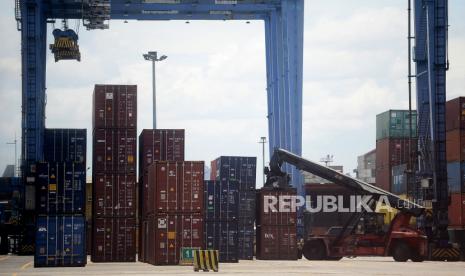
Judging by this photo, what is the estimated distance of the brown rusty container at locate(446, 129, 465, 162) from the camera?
5706 cm

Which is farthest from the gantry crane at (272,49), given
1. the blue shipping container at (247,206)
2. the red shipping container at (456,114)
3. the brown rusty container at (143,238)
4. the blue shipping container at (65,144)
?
the brown rusty container at (143,238)

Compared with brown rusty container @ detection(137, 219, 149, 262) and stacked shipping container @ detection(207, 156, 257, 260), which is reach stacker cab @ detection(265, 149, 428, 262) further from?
brown rusty container @ detection(137, 219, 149, 262)

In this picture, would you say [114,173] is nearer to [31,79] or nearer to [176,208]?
[176,208]

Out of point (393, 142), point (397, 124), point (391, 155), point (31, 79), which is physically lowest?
point (391, 155)

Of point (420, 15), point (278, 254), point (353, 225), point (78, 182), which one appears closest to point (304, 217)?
point (278, 254)

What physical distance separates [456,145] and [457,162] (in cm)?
106

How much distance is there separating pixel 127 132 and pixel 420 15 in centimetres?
1739

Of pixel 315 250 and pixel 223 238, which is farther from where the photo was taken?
pixel 223 238

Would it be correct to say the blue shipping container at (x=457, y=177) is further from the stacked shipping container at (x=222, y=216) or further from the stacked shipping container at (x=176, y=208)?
the stacked shipping container at (x=176, y=208)

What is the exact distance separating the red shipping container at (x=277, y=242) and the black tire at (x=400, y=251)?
242 inches

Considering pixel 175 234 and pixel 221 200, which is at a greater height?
pixel 221 200

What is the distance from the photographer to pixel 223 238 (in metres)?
49.1

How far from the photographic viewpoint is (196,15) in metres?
59.9

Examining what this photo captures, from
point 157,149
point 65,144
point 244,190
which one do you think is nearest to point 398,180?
point 244,190
